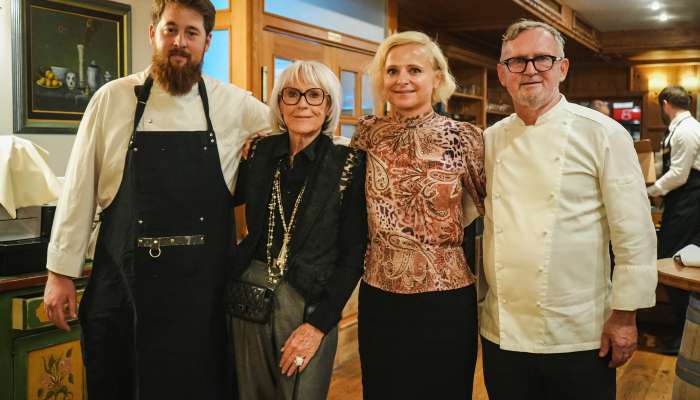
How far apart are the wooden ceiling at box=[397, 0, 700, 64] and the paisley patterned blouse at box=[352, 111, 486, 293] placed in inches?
107

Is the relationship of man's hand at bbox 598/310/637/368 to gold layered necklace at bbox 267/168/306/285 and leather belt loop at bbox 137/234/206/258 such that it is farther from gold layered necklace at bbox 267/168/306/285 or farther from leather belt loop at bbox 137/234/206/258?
leather belt loop at bbox 137/234/206/258

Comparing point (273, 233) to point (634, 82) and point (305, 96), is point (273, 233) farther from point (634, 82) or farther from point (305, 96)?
point (634, 82)

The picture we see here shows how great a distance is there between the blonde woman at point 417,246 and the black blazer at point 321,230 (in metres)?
0.10

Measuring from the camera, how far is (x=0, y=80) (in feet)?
8.56

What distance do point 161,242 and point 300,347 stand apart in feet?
1.72

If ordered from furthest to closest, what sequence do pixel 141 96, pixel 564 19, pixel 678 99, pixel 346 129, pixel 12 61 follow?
pixel 564 19
pixel 678 99
pixel 346 129
pixel 12 61
pixel 141 96

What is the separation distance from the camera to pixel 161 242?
74.3 inches

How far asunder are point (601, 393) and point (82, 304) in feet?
5.01

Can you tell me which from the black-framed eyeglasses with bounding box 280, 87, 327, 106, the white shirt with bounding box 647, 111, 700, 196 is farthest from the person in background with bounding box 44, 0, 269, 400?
the white shirt with bounding box 647, 111, 700, 196

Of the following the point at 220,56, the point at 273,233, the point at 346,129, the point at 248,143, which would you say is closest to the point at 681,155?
the point at 346,129

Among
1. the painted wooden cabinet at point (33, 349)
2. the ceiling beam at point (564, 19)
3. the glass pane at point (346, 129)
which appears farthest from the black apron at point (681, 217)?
the painted wooden cabinet at point (33, 349)

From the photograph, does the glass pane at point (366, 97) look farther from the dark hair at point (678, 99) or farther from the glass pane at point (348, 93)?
the dark hair at point (678, 99)

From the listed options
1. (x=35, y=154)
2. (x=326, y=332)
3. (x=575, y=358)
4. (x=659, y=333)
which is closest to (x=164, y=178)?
(x=326, y=332)

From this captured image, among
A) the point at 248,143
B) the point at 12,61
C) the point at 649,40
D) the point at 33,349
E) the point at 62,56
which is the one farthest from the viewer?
the point at 649,40
